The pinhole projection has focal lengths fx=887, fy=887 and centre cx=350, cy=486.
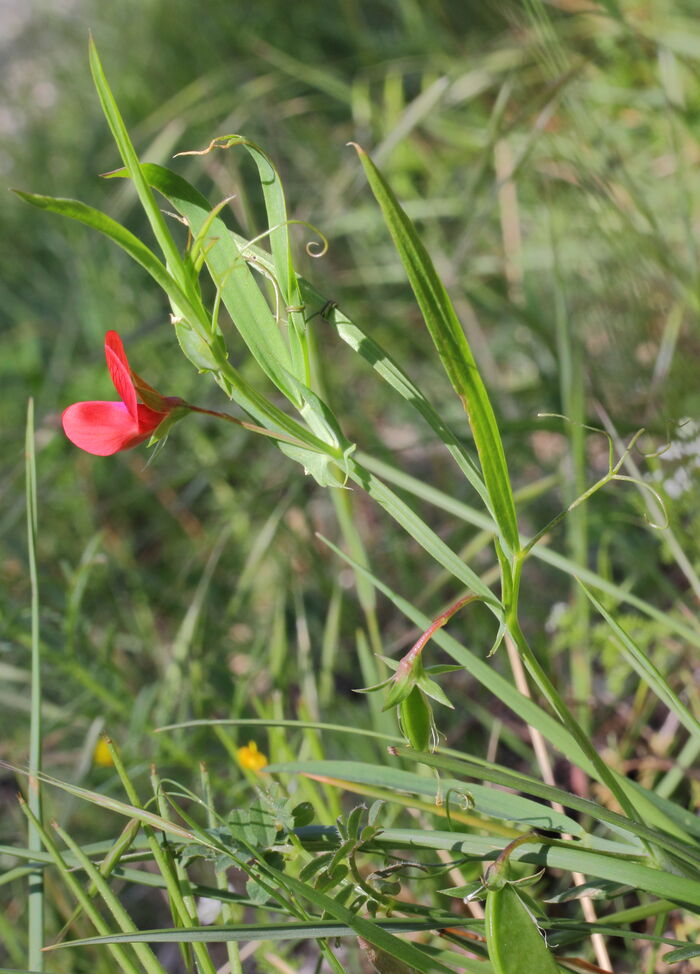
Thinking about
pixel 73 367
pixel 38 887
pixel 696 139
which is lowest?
pixel 73 367

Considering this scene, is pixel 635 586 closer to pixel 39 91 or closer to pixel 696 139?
pixel 696 139

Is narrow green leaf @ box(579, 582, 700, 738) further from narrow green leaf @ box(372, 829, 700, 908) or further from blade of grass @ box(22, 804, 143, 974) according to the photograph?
blade of grass @ box(22, 804, 143, 974)

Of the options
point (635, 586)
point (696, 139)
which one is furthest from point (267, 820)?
point (696, 139)

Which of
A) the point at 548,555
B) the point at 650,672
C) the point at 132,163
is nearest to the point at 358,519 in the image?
Result: the point at 548,555

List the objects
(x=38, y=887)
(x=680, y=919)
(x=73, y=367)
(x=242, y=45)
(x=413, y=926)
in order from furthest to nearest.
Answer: (x=242, y=45) → (x=73, y=367) → (x=680, y=919) → (x=38, y=887) → (x=413, y=926)

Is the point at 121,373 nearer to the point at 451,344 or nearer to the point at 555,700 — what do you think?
the point at 451,344

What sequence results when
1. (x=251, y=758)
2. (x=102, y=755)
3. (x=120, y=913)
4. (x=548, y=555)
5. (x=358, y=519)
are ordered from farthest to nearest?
1. (x=358, y=519)
2. (x=102, y=755)
3. (x=251, y=758)
4. (x=548, y=555)
5. (x=120, y=913)
